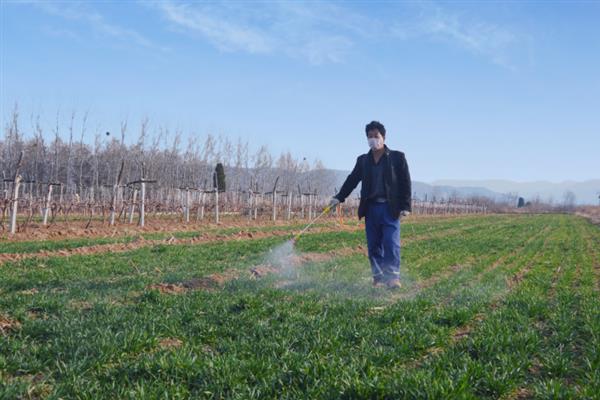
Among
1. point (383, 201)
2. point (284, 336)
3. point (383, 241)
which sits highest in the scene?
point (383, 201)

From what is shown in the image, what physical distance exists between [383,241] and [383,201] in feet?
2.22

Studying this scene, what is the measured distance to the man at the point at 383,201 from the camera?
7.79 m

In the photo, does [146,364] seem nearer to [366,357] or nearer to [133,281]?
[366,357]

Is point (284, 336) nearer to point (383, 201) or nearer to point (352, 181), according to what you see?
point (383, 201)

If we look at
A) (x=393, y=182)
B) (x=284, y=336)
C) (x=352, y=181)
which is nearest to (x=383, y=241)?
(x=393, y=182)

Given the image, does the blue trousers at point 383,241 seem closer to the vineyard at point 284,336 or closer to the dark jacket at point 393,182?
the dark jacket at point 393,182

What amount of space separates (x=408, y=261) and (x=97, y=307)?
859 cm

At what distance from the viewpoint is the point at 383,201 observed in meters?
7.88

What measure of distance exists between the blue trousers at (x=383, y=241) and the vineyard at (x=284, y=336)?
0.39 meters

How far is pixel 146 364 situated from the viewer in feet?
11.8

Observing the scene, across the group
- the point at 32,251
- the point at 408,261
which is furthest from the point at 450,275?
the point at 32,251

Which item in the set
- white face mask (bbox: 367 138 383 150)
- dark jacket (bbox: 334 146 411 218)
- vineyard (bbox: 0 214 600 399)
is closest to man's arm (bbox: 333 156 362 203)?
dark jacket (bbox: 334 146 411 218)

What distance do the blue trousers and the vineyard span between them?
1.29ft

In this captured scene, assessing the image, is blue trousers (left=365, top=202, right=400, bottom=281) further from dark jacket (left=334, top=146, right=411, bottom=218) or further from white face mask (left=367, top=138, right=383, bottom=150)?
white face mask (left=367, top=138, right=383, bottom=150)
